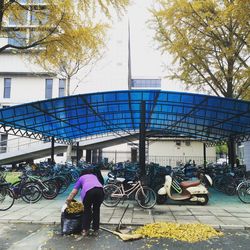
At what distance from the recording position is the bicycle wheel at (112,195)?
32.3 ft

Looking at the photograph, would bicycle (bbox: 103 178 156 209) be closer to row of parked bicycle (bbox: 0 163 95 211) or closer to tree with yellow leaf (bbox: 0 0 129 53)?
row of parked bicycle (bbox: 0 163 95 211)

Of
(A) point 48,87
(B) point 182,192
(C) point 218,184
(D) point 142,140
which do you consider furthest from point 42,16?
(A) point 48,87

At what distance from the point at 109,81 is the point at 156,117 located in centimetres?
2173

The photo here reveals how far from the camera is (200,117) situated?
554 inches

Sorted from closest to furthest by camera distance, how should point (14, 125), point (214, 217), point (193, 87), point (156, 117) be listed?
point (214, 217) < point (14, 125) < point (156, 117) < point (193, 87)

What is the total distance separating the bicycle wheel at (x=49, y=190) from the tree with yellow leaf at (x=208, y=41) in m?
7.54

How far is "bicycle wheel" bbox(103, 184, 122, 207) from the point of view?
9.84 metres

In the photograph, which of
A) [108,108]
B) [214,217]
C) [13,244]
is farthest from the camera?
[108,108]

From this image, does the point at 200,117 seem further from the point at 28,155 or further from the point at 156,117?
the point at 28,155

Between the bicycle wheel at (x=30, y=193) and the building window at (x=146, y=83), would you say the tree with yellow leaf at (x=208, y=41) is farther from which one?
the building window at (x=146, y=83)

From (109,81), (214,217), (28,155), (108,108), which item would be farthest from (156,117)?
(109,81)

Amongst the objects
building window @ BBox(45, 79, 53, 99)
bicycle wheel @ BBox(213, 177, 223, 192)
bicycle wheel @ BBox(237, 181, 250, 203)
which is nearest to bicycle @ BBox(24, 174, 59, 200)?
bicycle wheel @ BBox(237, 181, 250, 203)

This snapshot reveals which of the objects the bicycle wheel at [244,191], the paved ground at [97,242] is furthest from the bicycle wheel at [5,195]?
the bicycle wheel at [244,191]

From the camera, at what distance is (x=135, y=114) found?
48.3 ft
